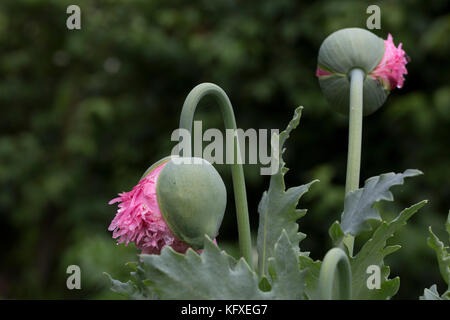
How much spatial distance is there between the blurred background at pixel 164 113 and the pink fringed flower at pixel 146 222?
1.52 meters

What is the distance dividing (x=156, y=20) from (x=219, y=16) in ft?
1.10

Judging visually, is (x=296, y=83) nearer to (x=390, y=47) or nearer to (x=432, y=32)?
(x=432, y=32)

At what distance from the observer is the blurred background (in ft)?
7.16

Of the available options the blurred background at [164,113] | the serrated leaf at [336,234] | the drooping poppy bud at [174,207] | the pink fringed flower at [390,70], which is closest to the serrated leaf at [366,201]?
the serrated leaf at [336,234]

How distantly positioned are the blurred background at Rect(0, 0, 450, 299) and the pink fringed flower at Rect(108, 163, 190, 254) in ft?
4.98

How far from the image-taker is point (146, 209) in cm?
52

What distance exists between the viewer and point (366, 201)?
0.47 meters

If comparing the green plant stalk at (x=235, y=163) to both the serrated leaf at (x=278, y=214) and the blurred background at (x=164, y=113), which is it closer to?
the serrated leaf at (x=278, y=214)

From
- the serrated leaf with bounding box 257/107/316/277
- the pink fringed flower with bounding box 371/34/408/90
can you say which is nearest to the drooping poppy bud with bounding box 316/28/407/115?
the pink fringed flower with bounding box 371/34/408/90

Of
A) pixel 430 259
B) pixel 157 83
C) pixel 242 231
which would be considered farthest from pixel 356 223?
pixel 157 83

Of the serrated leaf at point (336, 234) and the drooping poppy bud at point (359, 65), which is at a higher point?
the drooping poppy bud at point (359, 65)

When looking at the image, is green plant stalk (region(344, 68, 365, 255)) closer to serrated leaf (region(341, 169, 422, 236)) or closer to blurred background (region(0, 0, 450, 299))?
serrated leaf (region(341, 169, 422, 236))

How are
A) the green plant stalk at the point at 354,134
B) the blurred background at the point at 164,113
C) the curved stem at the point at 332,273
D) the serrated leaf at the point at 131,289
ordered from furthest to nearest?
1. the blurred background at the point at 164,113
2. the green plant stalk at the point at 354,134
3. the serrated leaf at the point at 131,289
4. the curved stem at the point at 332,273

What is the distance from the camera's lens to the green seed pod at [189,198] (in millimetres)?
499
